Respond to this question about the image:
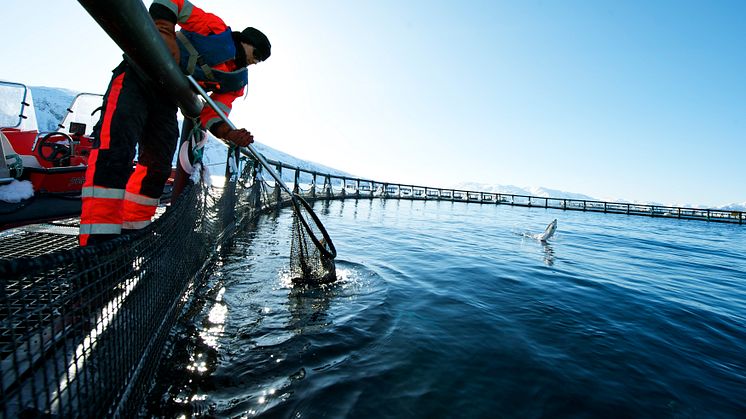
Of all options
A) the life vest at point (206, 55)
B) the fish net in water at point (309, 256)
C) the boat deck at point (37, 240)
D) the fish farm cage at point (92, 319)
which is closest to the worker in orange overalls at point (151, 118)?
the life vest at point (206, 55)

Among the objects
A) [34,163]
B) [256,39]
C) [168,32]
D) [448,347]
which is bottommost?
[448,347]

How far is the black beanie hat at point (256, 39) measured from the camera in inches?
120

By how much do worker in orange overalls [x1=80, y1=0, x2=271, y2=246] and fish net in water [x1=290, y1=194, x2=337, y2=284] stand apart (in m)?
1.25

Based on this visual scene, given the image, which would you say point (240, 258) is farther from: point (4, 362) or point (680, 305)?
point (680, 305)

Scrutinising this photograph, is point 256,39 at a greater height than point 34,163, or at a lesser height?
greater

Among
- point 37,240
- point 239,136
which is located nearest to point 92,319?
point 239,136

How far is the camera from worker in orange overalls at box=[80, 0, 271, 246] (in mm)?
2129

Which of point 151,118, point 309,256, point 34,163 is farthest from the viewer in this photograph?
point 34,163

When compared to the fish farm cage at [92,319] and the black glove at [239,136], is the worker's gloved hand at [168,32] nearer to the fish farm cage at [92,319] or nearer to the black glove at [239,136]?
the black glove at [239,136]

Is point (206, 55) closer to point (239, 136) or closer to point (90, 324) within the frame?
point (239, 136)

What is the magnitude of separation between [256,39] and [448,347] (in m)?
3.24

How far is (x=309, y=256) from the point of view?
396 cm

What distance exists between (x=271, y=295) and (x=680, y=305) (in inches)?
200

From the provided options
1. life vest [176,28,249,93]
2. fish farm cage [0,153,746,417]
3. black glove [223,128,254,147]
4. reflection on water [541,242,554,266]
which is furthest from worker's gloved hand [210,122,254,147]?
reflection on water [541,242,554,266]
